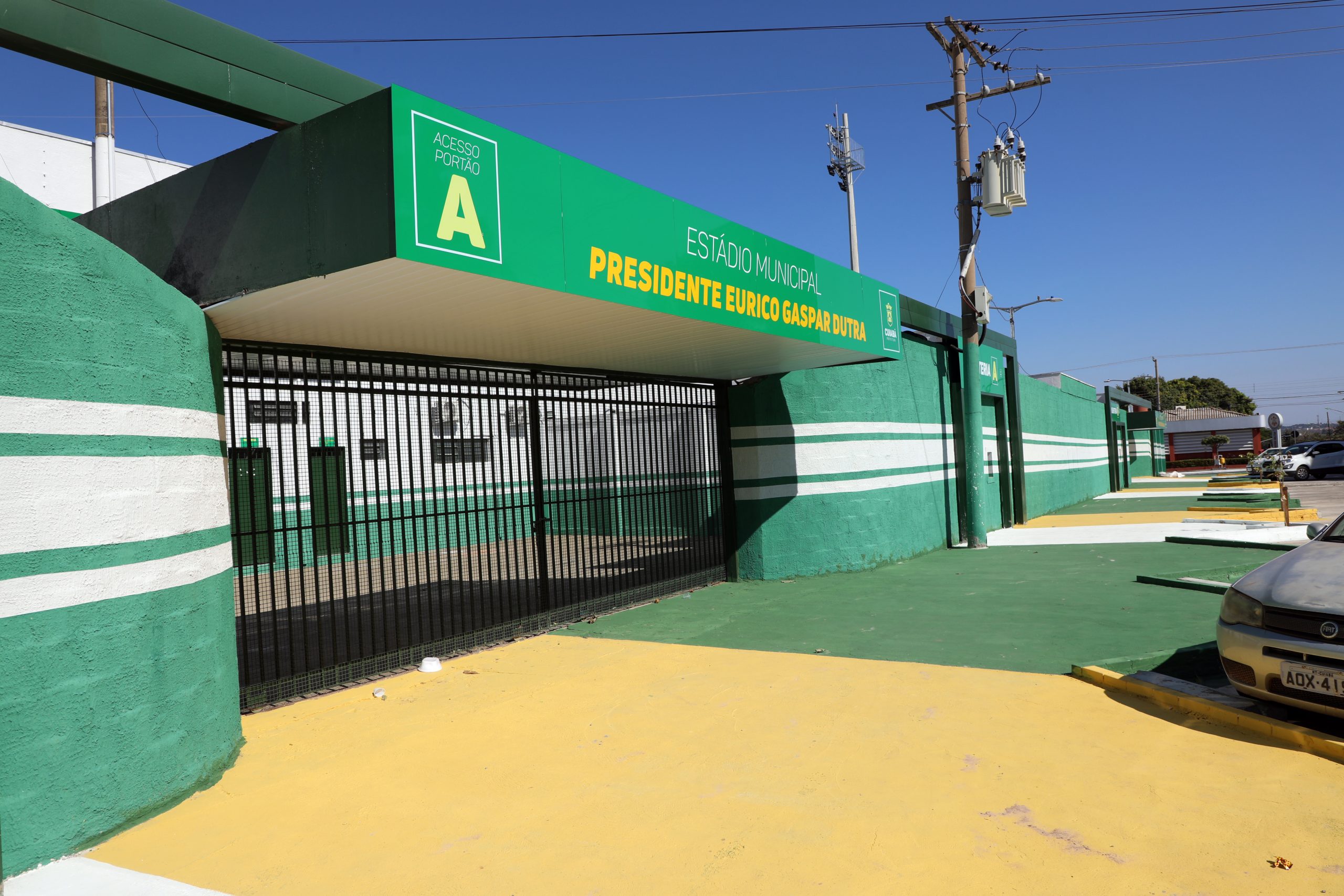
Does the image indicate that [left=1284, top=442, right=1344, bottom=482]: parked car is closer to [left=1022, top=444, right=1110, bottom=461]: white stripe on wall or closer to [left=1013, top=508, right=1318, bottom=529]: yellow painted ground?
[left=1022, top=444, right=1110, bottom=461]: white stripe on wall

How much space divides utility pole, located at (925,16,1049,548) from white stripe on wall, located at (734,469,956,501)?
1.88m

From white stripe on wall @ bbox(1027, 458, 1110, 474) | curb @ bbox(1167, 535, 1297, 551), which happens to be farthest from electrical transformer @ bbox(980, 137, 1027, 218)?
white stripe on wall @ bbox(1027, 458, 1110, 474)

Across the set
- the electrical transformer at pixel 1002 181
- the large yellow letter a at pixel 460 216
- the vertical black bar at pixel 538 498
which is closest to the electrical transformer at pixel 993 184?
the electrical transformer at pixel 1002 181

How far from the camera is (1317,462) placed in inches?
1496

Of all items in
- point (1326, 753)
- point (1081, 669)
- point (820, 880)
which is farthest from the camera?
point (1081, 669)

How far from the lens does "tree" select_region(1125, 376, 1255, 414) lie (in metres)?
91.5

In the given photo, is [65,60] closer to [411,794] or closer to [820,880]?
[411,794]

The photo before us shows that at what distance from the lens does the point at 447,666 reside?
24.6ft

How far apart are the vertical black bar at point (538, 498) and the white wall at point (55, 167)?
34.5 ft

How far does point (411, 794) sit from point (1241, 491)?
79.2 feet

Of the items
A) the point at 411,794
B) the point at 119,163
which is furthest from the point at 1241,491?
the point at 119,163

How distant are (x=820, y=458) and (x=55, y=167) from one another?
15.4 meters

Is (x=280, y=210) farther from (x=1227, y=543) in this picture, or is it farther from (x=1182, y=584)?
(x=1227, y=543)

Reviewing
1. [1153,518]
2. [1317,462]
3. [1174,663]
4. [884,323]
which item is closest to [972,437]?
[884,323]
